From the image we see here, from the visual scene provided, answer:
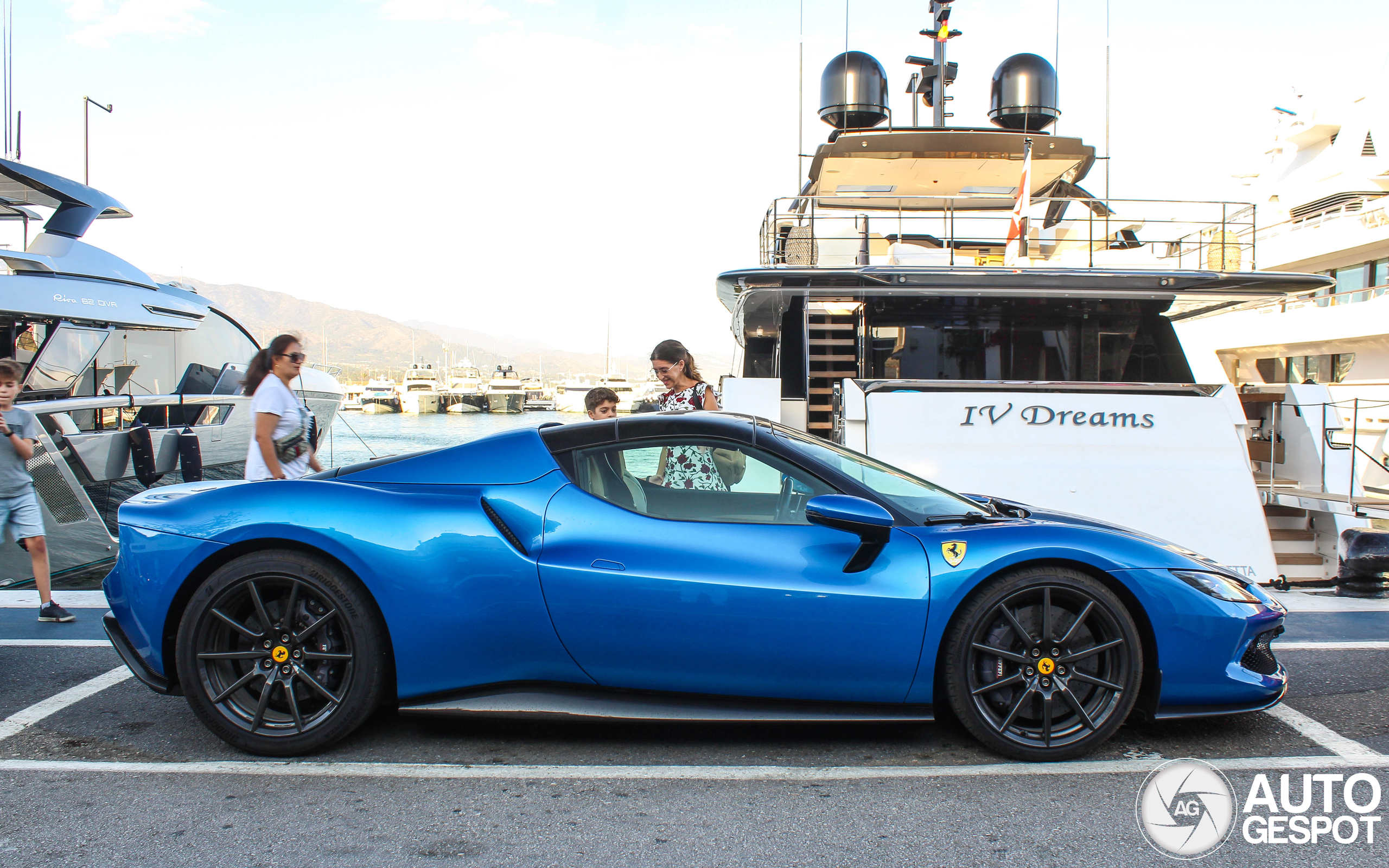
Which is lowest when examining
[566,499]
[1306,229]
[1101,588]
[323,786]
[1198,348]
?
[323,786]

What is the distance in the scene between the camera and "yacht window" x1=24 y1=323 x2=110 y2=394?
10148mm

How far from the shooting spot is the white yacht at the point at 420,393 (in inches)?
3300

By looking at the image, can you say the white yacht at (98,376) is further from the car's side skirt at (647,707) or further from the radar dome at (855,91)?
the radar dome at (855,91)

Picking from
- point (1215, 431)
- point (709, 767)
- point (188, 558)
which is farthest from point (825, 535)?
point (1215, 431)

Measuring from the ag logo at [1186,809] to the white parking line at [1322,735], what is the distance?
1.71ft

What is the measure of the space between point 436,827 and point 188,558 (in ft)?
4.44

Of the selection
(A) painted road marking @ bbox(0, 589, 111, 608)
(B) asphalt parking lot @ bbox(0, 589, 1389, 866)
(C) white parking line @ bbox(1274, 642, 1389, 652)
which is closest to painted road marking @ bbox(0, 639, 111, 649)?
(A) painted road marking @ bbox(0, 589, 111, 608)

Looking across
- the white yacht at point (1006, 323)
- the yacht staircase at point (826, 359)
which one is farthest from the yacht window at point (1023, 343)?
the yacht staircase at point (826, 359)

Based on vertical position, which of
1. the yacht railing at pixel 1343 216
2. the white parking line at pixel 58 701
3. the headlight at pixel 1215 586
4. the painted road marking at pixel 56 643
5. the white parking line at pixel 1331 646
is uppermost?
the yacht railing at pixel 1343 216

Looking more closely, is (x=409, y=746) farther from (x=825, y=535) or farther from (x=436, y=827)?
(x=825, y=535)

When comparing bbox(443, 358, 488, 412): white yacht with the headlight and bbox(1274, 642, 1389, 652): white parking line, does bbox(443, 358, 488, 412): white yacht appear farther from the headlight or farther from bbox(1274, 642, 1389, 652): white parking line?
the headlight

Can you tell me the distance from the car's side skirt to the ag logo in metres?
0.69

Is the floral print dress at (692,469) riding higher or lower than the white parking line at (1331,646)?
higher

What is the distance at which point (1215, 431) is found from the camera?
7.02 metres
